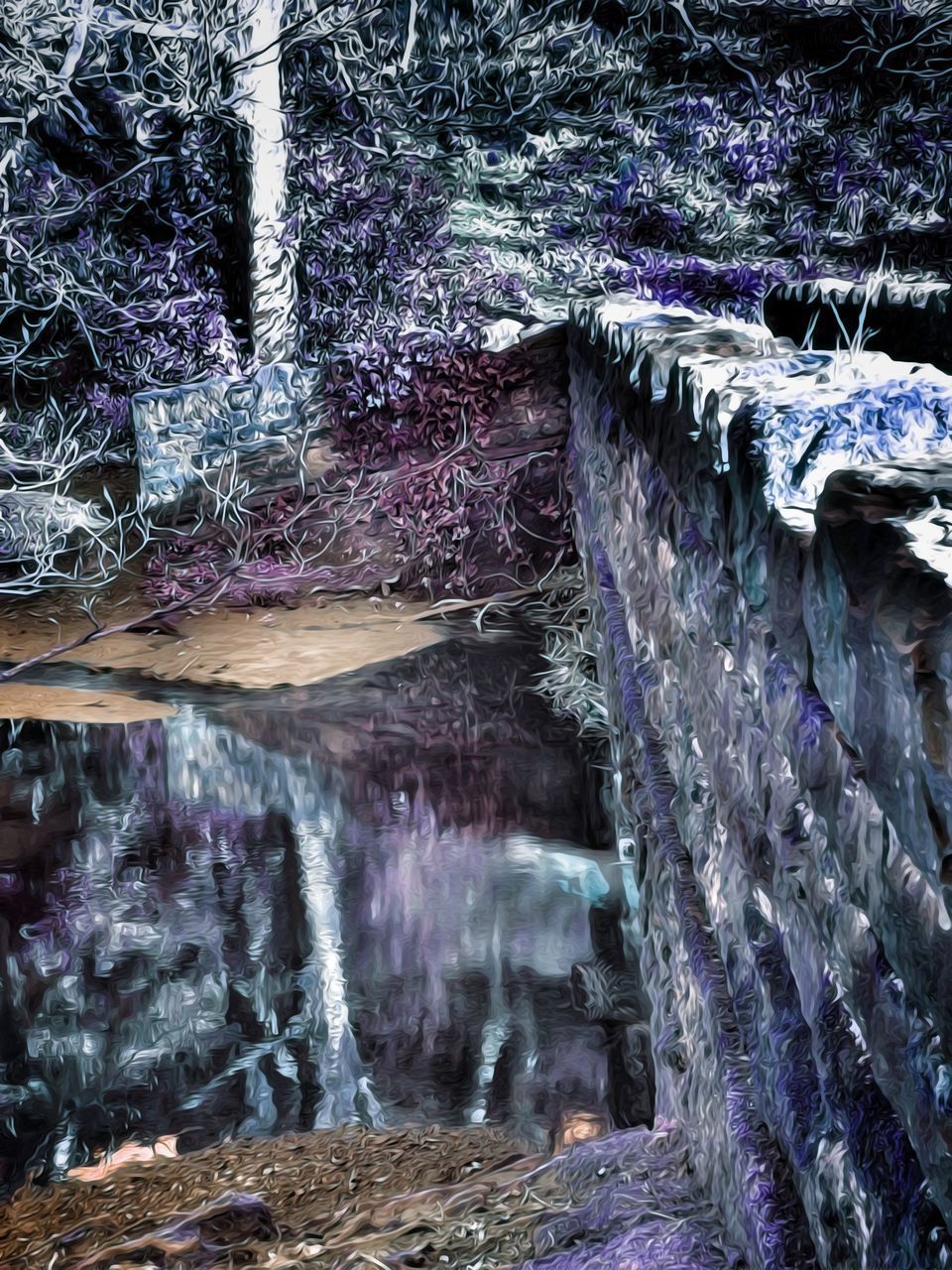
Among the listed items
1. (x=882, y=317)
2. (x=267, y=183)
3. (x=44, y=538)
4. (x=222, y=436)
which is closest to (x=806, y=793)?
(x=882, y=317)

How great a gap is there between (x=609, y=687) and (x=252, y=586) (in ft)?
9.19

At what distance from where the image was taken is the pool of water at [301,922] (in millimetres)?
2506

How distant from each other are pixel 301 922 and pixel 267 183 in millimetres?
5023

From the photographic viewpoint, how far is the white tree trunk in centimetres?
631

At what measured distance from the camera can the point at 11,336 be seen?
6.64 meters

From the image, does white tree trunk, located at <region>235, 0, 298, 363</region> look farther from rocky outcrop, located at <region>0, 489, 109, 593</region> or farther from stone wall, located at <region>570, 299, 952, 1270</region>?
stone wall, located at <region>570, 299, 952, 1270</region>

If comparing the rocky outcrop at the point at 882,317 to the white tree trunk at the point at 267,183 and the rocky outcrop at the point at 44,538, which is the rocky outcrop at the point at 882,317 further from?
the rocky outcrop at the point at 44,538

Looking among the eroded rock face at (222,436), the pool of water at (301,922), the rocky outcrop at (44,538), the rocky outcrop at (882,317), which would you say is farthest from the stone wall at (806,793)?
the rocky outcrop at (44,538)

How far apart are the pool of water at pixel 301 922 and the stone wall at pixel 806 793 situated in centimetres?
58

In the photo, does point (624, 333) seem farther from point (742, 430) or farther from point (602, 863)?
point (742, 430)

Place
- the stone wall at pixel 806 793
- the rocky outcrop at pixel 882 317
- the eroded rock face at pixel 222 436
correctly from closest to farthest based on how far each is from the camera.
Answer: the stone wall at pixel 806 793, the rocky outcrop at pixel 882 317, the eroded rock face at pixel 222 436

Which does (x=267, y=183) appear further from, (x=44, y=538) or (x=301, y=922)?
(x=301, y=922)

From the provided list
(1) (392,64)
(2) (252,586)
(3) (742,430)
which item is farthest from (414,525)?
(3) (742,430)

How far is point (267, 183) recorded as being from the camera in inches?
259
